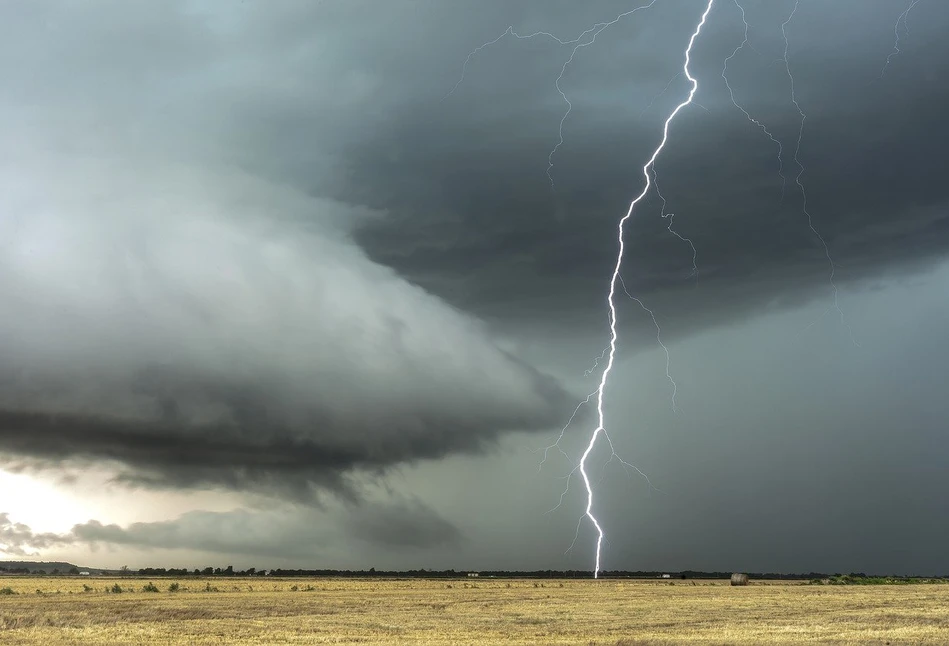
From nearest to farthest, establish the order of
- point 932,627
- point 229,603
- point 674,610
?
1. point 932,627
2. point 674,610
3. point 229,603

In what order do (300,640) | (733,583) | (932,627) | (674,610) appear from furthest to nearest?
(733,583) → (674,610) → (932,627) → (300,640)

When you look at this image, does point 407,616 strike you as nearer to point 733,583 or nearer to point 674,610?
point 674,610

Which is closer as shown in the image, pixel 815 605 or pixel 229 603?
pixel 815 605

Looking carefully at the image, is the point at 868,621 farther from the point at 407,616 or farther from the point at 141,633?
the point at 141,633

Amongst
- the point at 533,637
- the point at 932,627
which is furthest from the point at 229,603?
the point at 932,627

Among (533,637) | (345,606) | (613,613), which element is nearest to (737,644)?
(533,637)

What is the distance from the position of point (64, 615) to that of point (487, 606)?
72.5 ft

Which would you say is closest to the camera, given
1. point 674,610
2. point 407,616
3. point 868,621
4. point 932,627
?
point 932,627

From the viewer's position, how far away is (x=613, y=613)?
3878cm

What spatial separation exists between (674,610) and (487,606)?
1068cm

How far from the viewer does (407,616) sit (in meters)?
37.7

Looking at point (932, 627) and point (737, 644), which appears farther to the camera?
point (932, 627)

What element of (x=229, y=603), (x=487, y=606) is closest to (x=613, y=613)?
(x=487, y=606)

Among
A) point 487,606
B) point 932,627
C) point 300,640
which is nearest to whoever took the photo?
point 300,640
